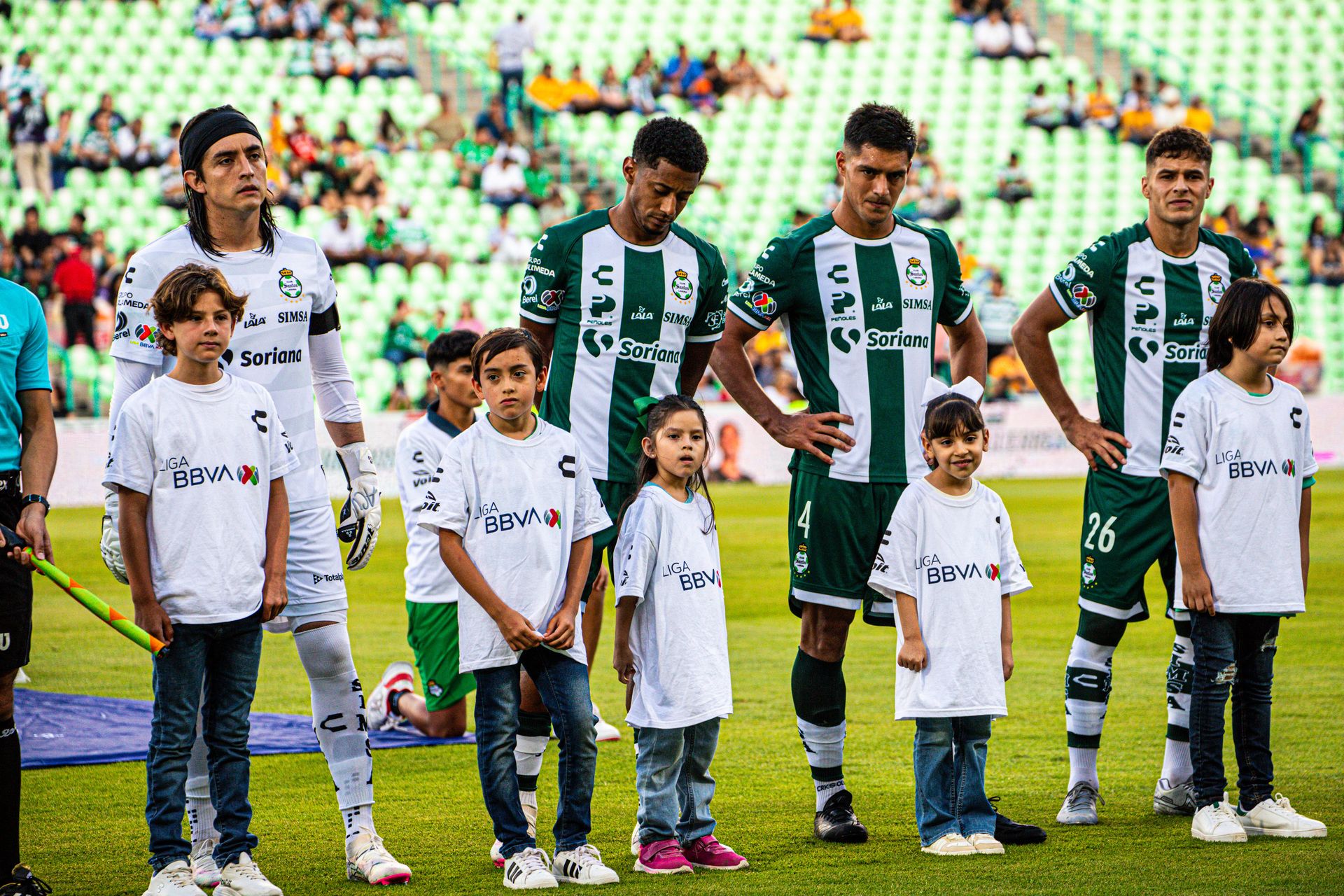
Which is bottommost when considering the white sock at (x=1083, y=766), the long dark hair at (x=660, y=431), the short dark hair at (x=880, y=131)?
the white sock at (x=1083, y=766)

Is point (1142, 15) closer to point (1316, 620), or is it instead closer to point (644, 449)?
point (1316, 620)

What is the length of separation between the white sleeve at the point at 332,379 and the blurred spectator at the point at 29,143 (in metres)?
19.4

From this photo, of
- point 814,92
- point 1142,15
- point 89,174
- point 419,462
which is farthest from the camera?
point 1142,15

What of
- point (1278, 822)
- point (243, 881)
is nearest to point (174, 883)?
point (243, 881)

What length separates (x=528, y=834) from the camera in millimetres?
4629

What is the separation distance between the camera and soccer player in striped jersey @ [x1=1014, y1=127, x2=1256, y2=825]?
566 cm

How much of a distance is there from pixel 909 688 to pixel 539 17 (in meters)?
25.6

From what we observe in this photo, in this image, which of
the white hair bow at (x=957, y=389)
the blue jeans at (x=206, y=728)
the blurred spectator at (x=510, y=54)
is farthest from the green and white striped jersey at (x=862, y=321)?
the blurred spectator at (x=510, y=54)

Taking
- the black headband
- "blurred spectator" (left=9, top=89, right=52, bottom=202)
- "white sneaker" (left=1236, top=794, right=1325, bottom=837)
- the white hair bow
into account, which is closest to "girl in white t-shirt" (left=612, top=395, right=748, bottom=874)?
the white hair bow

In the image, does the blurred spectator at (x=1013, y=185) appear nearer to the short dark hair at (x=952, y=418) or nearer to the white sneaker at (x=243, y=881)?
the short dark hair at (x=952, y=418)

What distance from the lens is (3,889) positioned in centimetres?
436

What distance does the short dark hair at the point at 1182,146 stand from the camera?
222 inches

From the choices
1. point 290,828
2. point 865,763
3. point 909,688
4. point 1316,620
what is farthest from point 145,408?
point 1316,620

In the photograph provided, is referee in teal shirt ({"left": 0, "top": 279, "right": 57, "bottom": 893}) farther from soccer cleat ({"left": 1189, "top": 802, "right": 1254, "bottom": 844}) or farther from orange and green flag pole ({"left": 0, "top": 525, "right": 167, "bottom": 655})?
soccer cleat ({"left": 1189, "top": 802, "right": 1254, "bottom": 844})
